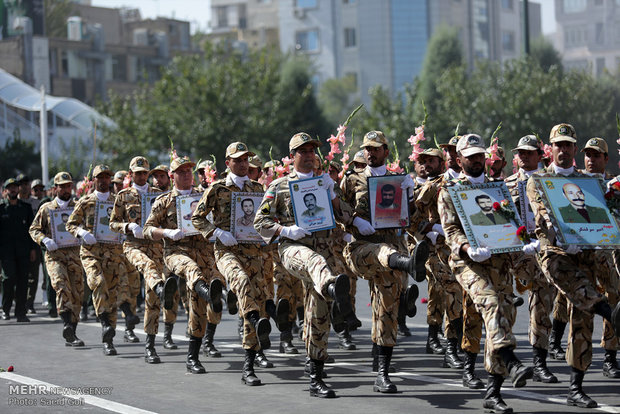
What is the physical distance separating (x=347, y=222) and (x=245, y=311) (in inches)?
53.7

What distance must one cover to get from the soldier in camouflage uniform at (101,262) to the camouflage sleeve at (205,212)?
2.64 m

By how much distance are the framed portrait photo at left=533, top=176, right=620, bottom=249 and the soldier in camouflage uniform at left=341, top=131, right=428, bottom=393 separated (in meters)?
1.17

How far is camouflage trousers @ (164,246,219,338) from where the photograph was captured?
11211 millimetres

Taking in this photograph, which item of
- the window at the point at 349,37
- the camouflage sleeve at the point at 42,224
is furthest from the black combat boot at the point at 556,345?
the window at the point at 349,37

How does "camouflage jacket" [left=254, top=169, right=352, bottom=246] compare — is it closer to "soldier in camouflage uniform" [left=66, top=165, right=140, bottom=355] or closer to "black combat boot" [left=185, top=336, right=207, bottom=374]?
"black combat boot" [left=185, top=336, right=207, bottom=374]

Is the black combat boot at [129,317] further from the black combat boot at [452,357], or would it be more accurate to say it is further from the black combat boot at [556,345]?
the black combat boot at [556,345]

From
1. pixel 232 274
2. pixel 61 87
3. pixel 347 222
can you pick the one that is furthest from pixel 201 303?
pixel 61 87

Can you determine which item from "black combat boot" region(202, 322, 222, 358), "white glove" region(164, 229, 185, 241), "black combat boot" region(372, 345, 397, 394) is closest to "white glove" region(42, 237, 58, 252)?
"black combat boot" region(202, 322, 222, 358)

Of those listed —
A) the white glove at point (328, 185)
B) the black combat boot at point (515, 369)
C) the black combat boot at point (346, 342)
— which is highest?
the white glove at point (328, 185)

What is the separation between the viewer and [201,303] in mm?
11305

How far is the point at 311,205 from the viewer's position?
9.94 meters

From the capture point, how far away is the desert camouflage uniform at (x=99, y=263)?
1308cm

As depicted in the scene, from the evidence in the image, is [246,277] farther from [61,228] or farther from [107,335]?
[61,228]

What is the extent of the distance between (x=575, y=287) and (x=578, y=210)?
678 mm
